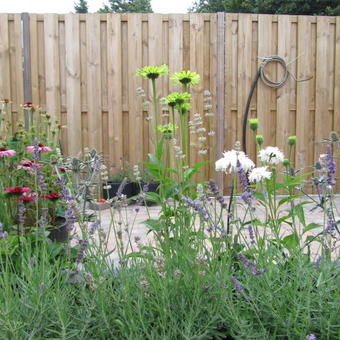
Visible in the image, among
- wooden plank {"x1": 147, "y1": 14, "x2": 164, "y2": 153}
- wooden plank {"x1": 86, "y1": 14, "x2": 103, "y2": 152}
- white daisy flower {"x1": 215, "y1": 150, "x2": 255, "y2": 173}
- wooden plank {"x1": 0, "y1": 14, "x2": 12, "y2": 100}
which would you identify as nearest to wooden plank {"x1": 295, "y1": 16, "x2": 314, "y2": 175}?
wooden plank {"x1": 147, "y1": 14, "x2": 164, "y2": 153}

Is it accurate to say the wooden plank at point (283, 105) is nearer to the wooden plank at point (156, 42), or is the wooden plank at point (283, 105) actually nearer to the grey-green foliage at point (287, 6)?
the wooden plank at point (156, 42)

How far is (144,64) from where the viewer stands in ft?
17.4

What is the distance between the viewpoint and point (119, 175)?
17.1 ft

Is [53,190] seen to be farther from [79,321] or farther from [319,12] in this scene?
[319,12]

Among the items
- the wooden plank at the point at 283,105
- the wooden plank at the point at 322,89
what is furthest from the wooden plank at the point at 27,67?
the wooden plank at the point at 322,89

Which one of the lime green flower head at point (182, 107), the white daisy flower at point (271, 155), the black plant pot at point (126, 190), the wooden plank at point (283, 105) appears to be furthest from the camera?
the wooden plank at point (283, 105)

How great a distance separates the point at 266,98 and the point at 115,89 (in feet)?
5.36

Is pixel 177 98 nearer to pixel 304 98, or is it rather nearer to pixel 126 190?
pixel 126 190

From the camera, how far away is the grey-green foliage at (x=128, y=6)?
37375 millimetres

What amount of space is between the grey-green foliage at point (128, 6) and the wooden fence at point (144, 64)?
32657 mm

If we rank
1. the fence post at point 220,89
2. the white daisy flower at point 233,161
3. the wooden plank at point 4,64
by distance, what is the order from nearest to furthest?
the white daisy flower at point 233,161, the wooden plank at point 4,64, the fence post at point 220,89

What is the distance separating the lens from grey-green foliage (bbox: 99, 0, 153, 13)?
123ft

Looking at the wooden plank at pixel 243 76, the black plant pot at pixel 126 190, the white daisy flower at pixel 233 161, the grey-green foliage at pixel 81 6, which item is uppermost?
the grey-green foliage at pixel 81 6

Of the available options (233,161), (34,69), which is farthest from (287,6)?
(233,161)
